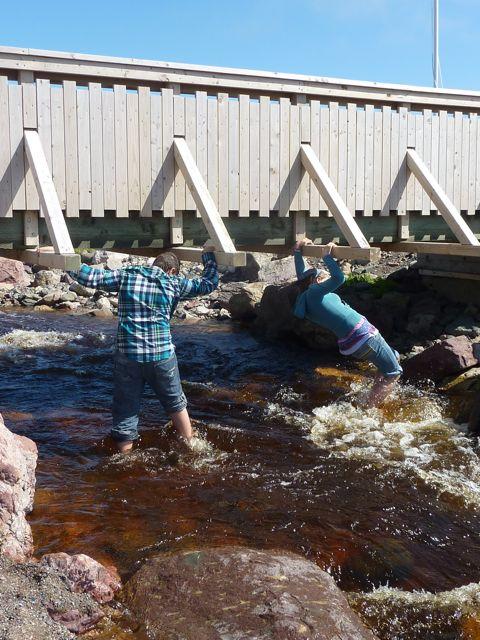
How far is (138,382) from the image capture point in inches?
297

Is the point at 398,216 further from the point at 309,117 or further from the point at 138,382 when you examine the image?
the point at 138,382

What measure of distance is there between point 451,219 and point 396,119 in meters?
1.93

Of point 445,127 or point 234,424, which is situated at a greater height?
point 445,127

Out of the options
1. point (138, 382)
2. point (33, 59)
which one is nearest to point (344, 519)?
point (138, 382)

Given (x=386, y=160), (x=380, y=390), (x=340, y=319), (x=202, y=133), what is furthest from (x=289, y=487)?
(x=386, y=160)

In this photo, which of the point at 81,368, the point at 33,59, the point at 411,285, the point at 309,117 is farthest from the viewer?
the point at 411,285

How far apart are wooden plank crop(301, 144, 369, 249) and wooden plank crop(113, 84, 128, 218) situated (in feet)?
8.87

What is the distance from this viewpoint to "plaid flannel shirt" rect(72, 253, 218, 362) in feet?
24.2

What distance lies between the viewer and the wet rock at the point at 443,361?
11445 millimetres

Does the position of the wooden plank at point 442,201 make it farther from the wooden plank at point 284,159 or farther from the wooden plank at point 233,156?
the wooden plank at point 233,156

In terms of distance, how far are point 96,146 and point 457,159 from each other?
6.52 metres

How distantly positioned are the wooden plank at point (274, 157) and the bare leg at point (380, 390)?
2.93 metres

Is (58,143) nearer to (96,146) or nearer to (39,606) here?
(96,146)

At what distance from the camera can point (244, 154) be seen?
10516 mm
